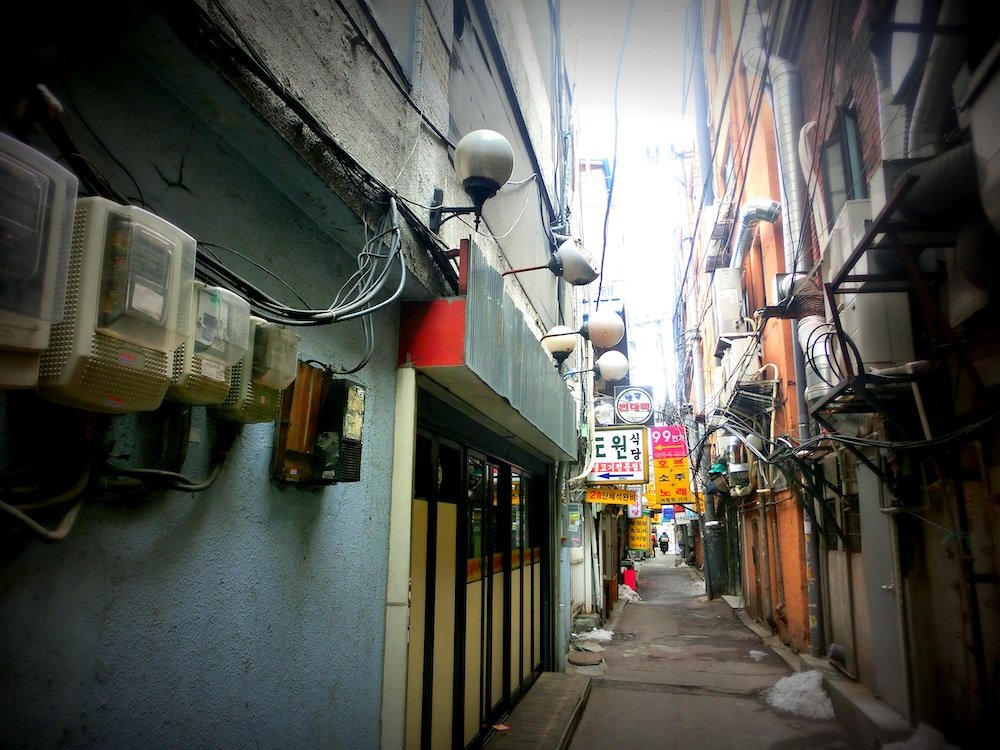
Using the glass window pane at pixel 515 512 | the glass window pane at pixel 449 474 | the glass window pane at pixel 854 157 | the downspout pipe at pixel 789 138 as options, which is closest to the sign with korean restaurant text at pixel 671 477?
the downspout pipe at pixel 789 138

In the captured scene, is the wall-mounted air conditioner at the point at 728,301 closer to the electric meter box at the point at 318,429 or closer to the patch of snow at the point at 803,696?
the patch of snow at the point at 803,696

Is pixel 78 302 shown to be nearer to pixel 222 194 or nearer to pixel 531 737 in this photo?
pixel 222 194

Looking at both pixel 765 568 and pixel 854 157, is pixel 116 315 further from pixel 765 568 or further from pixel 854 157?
pixel 765 568

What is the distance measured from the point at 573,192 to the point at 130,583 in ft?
54.2

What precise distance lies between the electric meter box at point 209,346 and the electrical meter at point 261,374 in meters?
0.13

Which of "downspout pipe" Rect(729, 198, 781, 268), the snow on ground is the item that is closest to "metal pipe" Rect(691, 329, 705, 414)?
the snow on ground

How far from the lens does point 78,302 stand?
177 centimetres

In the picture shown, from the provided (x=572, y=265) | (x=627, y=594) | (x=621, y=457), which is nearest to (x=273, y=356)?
(x=572, y=265)

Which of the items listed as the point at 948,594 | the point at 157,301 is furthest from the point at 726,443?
the point at 157,301

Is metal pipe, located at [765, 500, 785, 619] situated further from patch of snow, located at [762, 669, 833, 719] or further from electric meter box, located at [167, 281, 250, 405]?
electric meter box, located at [167, 281, 250, 405]

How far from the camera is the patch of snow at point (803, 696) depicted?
8.95 meters

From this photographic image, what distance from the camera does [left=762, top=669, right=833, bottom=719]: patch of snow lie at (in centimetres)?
895

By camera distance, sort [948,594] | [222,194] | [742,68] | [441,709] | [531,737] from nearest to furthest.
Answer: [222,194]
[441,709]
[948,594]
[531,737]
[742,68]

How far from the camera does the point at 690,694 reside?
408 inches
